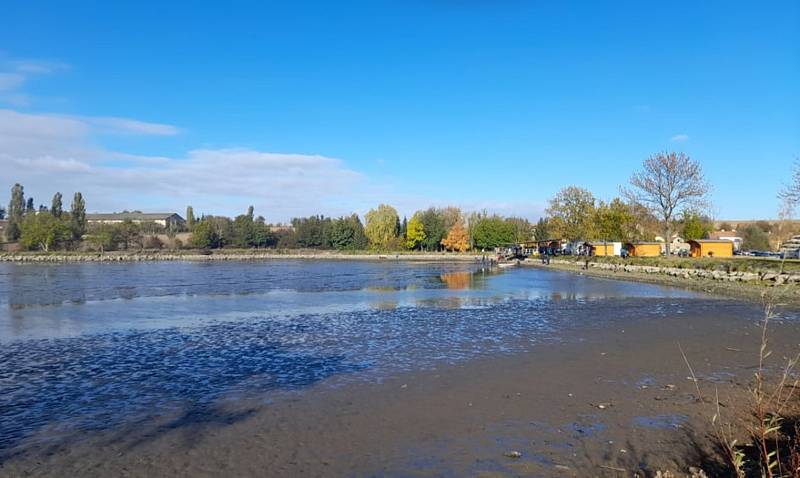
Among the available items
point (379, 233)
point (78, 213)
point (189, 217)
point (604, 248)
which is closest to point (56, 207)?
point (78, 213)

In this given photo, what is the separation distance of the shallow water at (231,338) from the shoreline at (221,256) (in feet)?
219

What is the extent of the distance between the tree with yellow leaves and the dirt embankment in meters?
57.5

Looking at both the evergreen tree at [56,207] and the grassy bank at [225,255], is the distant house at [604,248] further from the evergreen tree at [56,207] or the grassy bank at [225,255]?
the evergreen tree at [56,207]

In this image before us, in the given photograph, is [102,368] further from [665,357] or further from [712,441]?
[665,357]

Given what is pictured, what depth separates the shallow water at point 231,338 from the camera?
11086 mm

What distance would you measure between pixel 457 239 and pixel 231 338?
99.9 meters

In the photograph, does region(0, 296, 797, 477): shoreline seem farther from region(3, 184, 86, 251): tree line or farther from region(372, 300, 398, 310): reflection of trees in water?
region(3, 184, 86, 251): tree line

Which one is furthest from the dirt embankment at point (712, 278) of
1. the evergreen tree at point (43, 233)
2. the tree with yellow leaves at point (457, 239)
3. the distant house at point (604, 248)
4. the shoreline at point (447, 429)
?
the evergreen tree at point (43, 233)

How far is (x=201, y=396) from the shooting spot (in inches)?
434

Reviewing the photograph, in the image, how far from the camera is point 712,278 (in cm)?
3766

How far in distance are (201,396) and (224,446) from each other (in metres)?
3.06

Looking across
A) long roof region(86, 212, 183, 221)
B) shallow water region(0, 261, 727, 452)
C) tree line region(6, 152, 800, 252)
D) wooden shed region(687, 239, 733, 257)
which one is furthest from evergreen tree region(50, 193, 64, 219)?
wooden shed region(687, 239, 733, 257)

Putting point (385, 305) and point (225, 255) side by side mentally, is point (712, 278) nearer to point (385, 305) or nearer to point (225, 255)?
Result: point (385, 305)

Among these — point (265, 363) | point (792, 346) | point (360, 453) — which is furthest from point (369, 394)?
point (792, 346)
